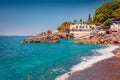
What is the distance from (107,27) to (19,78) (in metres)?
94.1

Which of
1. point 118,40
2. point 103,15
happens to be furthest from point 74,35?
point 118,40

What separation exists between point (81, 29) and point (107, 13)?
1432 cm

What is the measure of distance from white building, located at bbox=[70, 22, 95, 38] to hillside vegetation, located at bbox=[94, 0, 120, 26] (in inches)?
190

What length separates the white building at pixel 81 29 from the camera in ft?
393

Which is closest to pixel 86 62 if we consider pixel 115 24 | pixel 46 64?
pixel 46 64

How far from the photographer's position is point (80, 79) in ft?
67.6

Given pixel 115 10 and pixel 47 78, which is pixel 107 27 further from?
pixel 47 78

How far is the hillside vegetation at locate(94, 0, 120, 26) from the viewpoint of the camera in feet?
374

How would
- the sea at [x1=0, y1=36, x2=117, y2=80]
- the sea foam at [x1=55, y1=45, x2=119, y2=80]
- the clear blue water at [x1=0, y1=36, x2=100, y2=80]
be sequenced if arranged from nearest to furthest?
the sea foam at [x1=55, y1=45, x2=119, y2=80]
the sea at [x1=0, y1=36, x2=117, y2=80]
the clear blue water at [x1=0, y1=36, x2=100, y2=80]

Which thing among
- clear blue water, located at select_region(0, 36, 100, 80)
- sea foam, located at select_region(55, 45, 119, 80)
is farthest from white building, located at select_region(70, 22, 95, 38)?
sea foam, located at select_region(55, 45, 119, 80)

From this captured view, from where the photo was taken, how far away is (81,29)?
122000mm

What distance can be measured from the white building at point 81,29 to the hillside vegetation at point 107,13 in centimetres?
484

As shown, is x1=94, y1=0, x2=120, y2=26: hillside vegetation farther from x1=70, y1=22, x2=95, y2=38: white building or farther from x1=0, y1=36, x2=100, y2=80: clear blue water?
x1=0, y1=36, x2=100, y2=80: clear blue water

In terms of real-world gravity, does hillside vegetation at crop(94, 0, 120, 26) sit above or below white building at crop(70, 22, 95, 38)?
above
